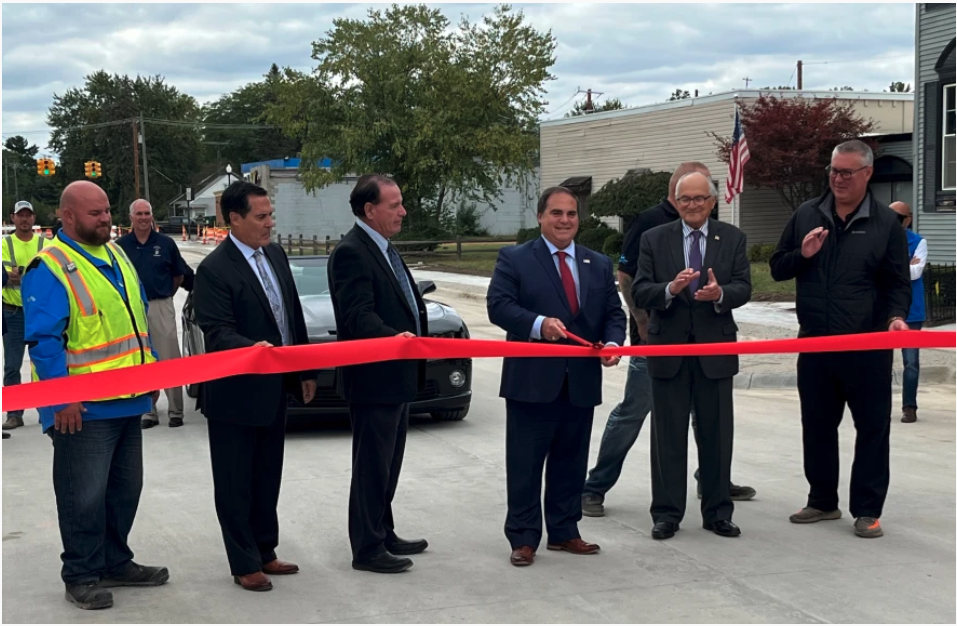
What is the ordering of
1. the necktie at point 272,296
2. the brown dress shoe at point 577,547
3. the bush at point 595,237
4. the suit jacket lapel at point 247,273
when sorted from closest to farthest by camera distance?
1. the suit jacket lapel at point 247,273
2. the necktie at point 272,296
3. the brown dress shoe at point 577,547
4. the bush at point 595,237

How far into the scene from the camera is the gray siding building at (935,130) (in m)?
22.0

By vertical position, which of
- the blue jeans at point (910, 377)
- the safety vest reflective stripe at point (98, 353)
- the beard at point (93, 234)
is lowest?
the blue jeans at point (910, 377)

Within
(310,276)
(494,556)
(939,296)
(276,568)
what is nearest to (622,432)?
(494,556)

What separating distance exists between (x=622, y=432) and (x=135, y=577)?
3082 millimetres

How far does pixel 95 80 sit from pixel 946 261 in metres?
110

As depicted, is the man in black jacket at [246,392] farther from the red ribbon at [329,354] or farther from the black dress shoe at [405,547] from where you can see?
the black dress shoe at [405,547]

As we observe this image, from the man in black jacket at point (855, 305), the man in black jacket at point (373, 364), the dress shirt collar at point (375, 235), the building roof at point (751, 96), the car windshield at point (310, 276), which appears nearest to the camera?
the man in black jacket at point (373, 364)

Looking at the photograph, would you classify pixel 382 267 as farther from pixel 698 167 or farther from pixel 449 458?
pixel 449 458

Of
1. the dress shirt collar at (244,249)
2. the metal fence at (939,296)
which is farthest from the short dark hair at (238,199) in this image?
the metal fence at (939,296)

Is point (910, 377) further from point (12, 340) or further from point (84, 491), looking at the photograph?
point (12, 340)

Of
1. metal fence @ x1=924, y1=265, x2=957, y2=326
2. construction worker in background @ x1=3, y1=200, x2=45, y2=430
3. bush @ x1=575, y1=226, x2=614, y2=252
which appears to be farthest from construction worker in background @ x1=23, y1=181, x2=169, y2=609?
bush @ x1=575, y1=226, x2=614, y2=252

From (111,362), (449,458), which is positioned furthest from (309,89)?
(111,362)

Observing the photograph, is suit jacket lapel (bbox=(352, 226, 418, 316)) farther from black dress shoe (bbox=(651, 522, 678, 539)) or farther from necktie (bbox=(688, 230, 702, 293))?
black dress shoe (bbox=(651, 522, 678, 539))

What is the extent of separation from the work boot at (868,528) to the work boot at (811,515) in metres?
0.32
